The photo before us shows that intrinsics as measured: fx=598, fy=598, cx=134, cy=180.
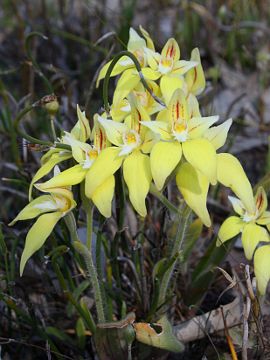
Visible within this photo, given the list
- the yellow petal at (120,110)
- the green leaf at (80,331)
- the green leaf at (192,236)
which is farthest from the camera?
the green leaf at (192,236)

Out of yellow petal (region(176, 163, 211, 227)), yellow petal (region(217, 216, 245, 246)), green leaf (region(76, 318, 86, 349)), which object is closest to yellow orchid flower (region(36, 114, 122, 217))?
yellow petal (region(176, 163, 211, 227))

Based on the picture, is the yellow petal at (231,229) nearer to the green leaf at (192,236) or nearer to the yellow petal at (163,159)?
the green leaf at (192,236)

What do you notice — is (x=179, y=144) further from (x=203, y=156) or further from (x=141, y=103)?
(x=141, y=103)

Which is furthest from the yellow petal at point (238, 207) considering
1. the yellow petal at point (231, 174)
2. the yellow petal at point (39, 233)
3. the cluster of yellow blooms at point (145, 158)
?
the yellow petal at point (39, 233)

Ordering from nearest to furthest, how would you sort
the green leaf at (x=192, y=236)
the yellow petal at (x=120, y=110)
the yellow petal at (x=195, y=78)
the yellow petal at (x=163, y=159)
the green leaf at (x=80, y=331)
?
the yellow petal at (x=163, y=159) < the yellow petal at (x=120, y=110) < the yellow petal at (x=195, y=78) < the green leaf at (x=80, y=331) < the green leaf at (x=192, y=236)

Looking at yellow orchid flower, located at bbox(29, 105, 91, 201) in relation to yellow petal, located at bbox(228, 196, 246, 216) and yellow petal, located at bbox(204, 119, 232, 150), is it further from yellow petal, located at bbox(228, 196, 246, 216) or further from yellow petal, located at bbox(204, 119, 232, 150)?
yellow petal, located at bbox(228, 196, 246, 216)

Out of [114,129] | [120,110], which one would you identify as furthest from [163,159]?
[120,110]

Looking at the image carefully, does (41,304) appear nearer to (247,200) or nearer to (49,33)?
(247,200)
